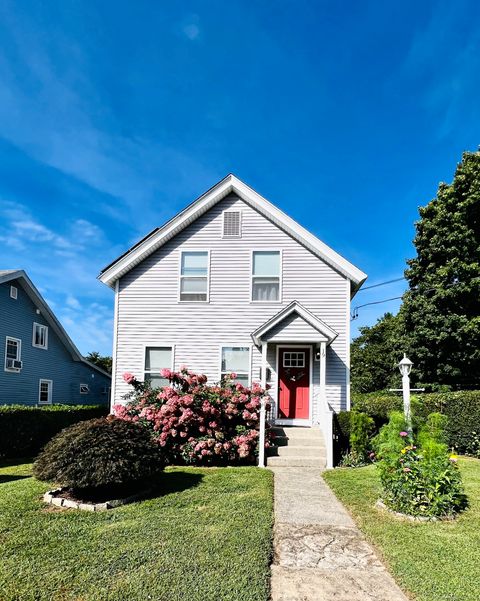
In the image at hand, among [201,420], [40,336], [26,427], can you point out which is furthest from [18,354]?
[201,420]

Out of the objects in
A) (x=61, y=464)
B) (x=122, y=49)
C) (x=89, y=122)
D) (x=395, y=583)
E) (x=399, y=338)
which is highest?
(x=122, y=49)

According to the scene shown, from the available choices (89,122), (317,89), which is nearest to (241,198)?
(317,89)

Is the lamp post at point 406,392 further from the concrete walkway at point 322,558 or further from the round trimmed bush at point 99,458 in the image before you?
the round trimmed bush at point 99,458

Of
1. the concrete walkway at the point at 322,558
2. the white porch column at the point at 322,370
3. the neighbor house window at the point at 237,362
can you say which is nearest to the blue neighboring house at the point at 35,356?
the neighbor house window at the point at 237,362

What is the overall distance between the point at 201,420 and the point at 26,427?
5968mm

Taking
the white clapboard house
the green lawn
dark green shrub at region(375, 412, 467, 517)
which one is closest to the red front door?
the white clapboard house

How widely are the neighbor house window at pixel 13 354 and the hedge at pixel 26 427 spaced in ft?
18.6

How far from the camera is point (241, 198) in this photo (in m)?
12.8

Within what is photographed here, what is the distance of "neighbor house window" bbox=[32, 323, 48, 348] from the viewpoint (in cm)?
1972

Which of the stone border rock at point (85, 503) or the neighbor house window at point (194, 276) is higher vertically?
the neighbor house window at point (194, 276)

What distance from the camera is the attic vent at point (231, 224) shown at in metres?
12.7

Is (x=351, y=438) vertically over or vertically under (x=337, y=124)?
under

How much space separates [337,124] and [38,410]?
13310 mm

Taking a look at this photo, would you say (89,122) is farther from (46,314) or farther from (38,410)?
(46,314)
